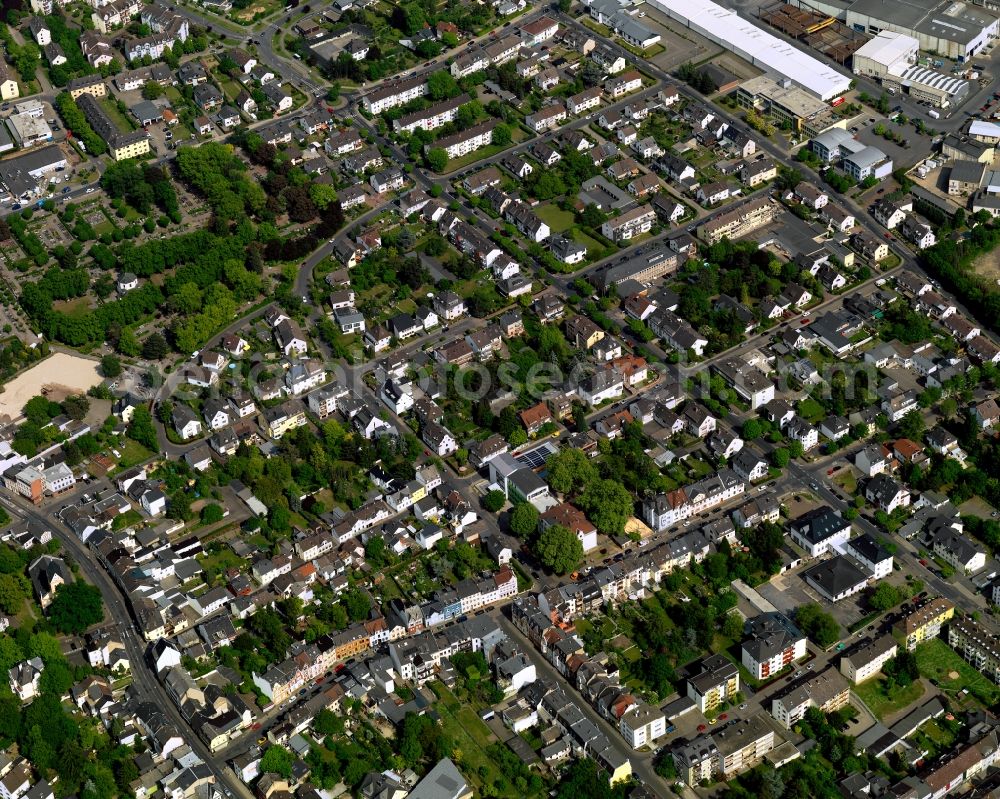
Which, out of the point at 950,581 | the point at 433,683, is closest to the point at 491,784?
the point at 433,683

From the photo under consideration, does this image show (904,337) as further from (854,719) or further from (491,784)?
(491,784)

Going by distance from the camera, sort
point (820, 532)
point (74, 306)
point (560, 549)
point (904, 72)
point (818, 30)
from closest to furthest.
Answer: point (560, 549)
point (820, 532)
point (74, 306)
point (904, 72)
point (818, 30)

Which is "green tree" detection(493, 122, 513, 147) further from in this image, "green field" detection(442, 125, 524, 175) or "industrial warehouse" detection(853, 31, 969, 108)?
"industrial warehouse" detection(853, 31, 969, 108)

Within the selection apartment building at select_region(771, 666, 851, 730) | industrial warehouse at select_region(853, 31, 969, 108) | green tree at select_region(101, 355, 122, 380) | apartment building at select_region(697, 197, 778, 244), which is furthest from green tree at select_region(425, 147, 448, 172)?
apartment building at select_region(771, 666, 851, 730)

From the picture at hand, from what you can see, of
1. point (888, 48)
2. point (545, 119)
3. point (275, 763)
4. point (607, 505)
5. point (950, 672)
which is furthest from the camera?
point (888, 48)

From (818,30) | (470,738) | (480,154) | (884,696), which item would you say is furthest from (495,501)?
(818,30)

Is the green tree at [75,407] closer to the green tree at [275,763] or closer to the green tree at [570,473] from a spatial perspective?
the green tree at [570,473]

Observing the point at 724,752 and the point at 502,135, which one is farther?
the point at 502,135

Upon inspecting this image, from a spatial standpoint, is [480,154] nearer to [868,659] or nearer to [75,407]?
[75,407]
